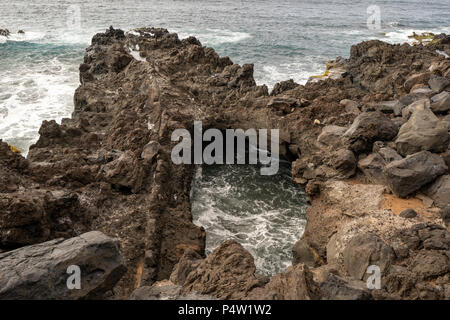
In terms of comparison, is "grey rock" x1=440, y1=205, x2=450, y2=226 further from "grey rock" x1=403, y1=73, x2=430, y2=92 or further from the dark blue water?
the dark blue water

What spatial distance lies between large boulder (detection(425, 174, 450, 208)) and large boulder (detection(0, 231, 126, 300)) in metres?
7.53

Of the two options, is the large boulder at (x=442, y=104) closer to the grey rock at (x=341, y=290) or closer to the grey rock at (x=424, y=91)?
the grey rock at (x=424, y=91)

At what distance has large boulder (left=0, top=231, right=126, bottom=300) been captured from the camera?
5.12 metres

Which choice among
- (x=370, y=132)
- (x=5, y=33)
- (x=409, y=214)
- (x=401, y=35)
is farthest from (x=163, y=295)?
(x=401, y=35)

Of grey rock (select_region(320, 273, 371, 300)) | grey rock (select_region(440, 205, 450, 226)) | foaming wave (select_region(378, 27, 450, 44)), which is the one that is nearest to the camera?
grey rock (select_region(320, 273, 371, 300))

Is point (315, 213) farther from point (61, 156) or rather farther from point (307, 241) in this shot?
point (61, 156)

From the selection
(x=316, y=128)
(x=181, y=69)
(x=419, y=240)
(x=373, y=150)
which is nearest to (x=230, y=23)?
(x=181, y=69)

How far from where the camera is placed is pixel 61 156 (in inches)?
440

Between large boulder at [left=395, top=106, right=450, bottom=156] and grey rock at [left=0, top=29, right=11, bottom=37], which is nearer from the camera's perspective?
large boulder at [left=395, top=106, right=450, bottom=156]

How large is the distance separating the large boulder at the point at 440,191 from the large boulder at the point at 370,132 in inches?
83.5

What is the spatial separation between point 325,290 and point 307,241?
214 inches

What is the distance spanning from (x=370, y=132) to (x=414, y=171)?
79.2 inches

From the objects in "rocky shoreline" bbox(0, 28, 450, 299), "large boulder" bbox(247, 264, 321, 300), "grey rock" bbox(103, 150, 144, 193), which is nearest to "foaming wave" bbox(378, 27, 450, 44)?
"rocky shoreline" bbox(0, 28, 450, 299)

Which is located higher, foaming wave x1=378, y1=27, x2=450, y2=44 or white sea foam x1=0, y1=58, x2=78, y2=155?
foaming wave x1=378, y1=27, x2=450, y2=44
